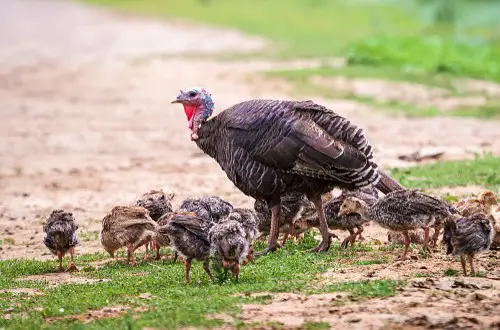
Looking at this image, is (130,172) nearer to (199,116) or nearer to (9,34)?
(199,116)

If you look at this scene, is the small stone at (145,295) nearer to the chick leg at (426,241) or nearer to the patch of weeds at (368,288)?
the patch of weeds at (368,288)

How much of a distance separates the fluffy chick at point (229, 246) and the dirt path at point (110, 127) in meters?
3.45

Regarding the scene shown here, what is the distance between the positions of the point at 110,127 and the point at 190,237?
41.4 ft

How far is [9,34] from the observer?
41438 millimetres

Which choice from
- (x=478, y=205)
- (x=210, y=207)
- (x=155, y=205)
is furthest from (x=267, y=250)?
(x=478, y=205)

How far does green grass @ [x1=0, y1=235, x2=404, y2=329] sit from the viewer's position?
837 cm

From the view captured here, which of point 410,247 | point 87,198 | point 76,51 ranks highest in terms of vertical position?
point 76,51

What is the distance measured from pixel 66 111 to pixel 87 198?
8853 millimetres

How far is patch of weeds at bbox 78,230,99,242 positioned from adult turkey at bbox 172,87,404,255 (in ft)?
7.94

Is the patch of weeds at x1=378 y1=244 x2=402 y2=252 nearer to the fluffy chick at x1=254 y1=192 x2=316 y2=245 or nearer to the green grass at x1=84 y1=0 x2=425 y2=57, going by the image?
the fluffy chick at x1=254 y1=192 x2=316 y2=245

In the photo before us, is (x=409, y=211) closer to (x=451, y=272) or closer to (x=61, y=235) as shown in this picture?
(x=451, y=272)

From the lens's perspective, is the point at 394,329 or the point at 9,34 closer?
the point at 394,329

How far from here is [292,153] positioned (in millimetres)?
11266

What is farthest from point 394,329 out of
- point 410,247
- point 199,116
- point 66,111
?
point 66,111
